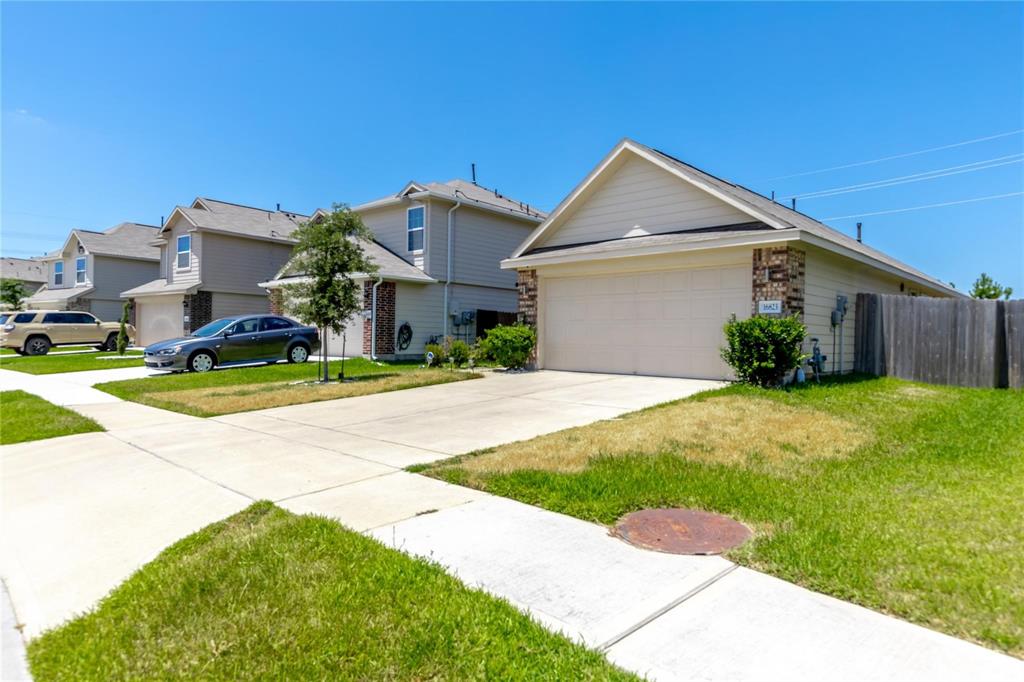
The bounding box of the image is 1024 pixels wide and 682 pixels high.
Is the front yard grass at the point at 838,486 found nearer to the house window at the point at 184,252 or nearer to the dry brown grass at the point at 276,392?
the dry brown grass at the point at 276,392

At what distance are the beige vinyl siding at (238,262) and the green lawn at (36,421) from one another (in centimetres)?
1423

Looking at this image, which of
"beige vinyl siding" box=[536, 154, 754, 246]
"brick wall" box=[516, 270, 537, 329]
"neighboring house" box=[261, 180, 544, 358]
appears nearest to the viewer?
"beige vinyl siding" box=[536, 154, 754, 246]

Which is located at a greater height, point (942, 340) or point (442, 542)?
point (942, 340)

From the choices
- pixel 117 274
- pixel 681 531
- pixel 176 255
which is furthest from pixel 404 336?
pixel 117 274

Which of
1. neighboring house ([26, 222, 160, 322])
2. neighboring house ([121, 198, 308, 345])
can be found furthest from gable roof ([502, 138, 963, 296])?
neighboring house ([26, 222, 160, 322])

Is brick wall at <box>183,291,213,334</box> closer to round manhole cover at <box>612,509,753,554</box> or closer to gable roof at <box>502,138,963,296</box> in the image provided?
gable roof at <box>502,138,963,296</box>

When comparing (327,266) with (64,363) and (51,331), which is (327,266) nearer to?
(64,363)

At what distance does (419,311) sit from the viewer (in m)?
19.6

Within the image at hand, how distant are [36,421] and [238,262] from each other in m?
17.5

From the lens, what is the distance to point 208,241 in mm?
24359

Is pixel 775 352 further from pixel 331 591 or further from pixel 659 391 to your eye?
pixel 331 591

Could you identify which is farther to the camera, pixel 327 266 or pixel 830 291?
pixel 327 266

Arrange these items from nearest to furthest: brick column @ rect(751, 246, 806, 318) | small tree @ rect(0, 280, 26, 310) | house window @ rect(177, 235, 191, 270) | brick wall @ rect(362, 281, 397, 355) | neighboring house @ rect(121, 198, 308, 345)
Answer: brick column @ rect(751, 246, 806, 318)
brick wall @ rect(362, 281, 397, 355)
neighboring house @ rect(121, 198, 308, 345)
house window @ rect(177, 235, 191, 270)
small tree @ rect(0, 280, 26, 310)

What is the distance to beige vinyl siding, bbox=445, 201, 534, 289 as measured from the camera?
67.7 ft
